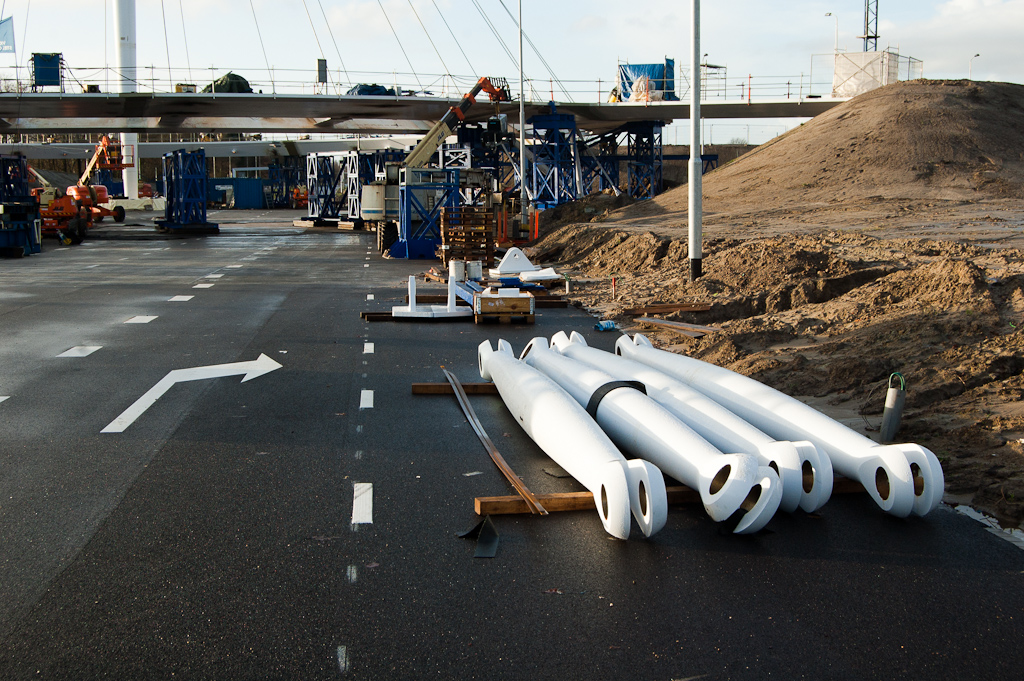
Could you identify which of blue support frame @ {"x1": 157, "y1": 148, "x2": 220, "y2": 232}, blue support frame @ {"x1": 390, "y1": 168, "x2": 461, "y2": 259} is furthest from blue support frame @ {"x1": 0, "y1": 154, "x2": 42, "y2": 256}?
blue support frame @ {"x1": 390, "y1": 168, "x2": 461, "y2": 259}

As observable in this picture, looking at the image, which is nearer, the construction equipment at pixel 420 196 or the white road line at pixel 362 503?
the white road line at pixel 362 503

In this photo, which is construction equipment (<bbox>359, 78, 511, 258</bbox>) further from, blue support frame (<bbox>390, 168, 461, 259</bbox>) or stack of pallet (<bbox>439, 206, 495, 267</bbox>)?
stack of pallet (<bbox>439, 206, 495, 267</bbox>)

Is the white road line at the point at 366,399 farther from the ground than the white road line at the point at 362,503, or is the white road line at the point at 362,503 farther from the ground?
the white road line at the point at 366,399

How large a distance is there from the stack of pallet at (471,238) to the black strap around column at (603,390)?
19.1 m

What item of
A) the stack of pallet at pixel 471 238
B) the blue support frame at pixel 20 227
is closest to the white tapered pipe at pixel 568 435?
the stack of pallet at pixel 471 238

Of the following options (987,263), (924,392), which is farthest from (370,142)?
(924,392)

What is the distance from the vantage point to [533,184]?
52219mm

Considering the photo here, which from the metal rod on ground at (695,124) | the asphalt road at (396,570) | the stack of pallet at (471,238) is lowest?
the asphalt road at (396,570)

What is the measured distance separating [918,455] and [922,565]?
37.2 inches

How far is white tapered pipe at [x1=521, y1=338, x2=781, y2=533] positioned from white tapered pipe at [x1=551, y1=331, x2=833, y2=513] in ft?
0.94

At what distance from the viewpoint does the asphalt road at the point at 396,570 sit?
15.1 feet

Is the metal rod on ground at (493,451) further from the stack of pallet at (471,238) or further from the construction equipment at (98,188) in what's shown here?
the construction equipment at (98,188)

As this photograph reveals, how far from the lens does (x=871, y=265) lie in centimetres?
1719

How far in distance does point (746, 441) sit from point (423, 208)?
26.3 metres
